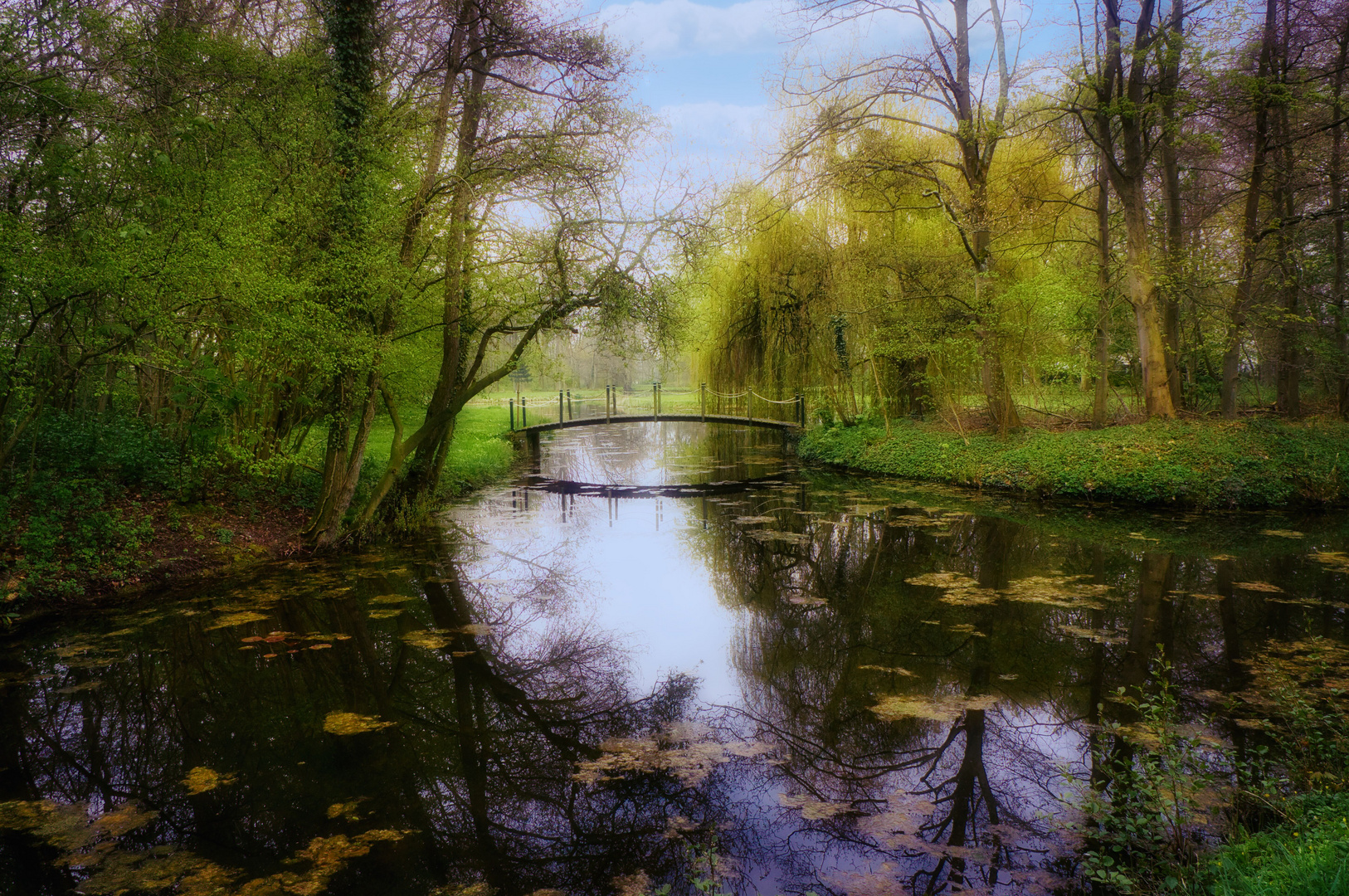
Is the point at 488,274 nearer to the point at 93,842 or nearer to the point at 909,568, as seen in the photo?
the point at 909,568

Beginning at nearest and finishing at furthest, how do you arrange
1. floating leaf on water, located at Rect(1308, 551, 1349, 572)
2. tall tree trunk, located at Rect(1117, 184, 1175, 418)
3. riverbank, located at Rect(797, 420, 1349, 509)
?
floating leaf on water, located at Rect(1308, 551, 1349, 572) → riverbank, located at Rect(797, 420, 1349, 509) → tall tree trunk, located at Rect(1117, 184, 1175, 418)

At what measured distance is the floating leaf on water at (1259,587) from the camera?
5898mm

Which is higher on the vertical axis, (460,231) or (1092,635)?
(460,231)

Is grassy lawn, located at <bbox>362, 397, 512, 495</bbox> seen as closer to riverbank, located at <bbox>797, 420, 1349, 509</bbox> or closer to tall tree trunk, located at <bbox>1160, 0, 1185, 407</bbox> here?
riverbank, located at <bbox>797, 420, 1349, 509</bbox>

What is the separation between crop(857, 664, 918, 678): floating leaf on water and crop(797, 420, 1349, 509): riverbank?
6624 mm

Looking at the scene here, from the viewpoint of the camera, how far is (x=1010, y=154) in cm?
1330

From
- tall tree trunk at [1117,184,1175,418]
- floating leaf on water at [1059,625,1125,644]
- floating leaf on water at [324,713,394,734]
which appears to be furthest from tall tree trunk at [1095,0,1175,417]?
floating leaf on water at [324,713,394,734]

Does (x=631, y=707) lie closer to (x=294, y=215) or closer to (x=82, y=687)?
(x=82, y=687)

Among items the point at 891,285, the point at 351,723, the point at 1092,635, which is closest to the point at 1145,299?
the point at 891,285

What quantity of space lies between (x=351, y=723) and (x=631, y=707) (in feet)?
5.38

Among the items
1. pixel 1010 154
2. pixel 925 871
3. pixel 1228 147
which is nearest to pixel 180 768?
pixel 925 871

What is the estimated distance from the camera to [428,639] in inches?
218

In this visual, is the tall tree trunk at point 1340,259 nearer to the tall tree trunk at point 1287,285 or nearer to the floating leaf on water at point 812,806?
the tall tree trunk at point 1287,285

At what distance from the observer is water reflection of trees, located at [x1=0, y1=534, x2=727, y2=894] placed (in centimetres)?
295
